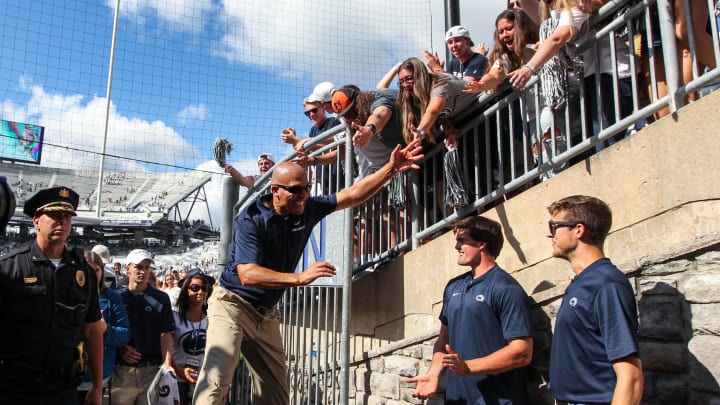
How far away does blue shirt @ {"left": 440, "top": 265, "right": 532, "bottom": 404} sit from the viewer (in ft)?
10.3

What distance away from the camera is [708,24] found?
3555 mm

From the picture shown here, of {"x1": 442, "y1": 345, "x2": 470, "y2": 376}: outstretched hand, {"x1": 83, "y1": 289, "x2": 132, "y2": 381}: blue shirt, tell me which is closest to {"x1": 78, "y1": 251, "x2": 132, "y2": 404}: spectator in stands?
{"x1": 83, "y1": 289, "x2": 132, "y2": 381}: blue shirt

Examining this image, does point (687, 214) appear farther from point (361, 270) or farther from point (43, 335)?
point (43, 335)

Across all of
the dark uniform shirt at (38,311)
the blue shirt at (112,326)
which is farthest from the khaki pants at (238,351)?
the blue shirt at (112,326)

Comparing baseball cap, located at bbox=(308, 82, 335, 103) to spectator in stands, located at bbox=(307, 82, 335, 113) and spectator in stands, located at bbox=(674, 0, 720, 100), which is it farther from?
spectator in stands, located at bbox=(674, 0, 720, 100)

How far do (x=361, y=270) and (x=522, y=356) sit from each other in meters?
2.86

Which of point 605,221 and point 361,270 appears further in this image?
point 361,270

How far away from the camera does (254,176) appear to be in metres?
7.25

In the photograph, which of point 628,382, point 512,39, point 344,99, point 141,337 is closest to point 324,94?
point 344,99

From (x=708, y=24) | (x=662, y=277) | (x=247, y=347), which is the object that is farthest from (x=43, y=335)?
(x=708, y=24)

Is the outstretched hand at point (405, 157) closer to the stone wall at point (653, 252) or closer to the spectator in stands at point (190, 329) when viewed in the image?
the stone wall at point (653, 252)

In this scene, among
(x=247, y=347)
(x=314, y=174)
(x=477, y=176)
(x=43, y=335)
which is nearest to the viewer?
(x=43, y=335)

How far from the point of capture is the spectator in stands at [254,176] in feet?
22.7

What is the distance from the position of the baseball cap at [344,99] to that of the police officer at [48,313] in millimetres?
2480
